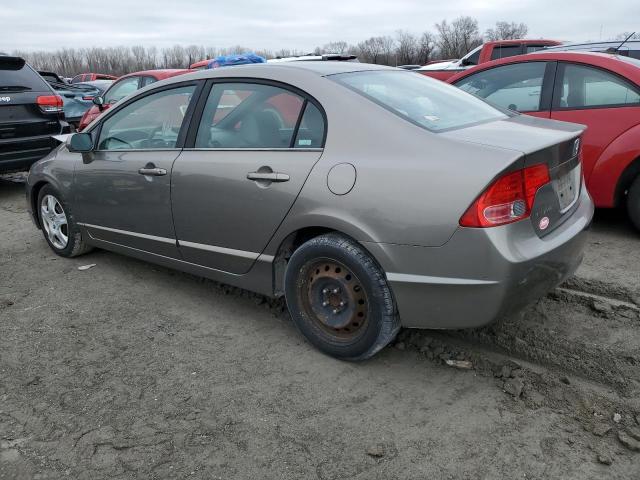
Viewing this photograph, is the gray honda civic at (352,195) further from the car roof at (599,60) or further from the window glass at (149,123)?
the car roof at (599,60)

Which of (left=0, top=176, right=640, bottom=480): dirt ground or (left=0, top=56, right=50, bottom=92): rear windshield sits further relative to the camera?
(left=0, top=56, right=50, bottom=92): rear windshield

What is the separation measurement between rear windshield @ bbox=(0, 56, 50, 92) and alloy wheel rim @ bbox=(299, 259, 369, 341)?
592cm

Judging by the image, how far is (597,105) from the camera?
4715 mm

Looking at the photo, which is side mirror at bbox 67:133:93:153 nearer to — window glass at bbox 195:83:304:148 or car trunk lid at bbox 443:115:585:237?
window glass at bbox 195:83:304:148

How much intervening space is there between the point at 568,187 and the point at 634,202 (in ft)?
6.89

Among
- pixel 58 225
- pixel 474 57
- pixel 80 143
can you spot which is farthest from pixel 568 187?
pixel 474 57

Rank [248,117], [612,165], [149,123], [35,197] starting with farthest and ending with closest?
[35,197], [612,165], [149,123], [248,117]

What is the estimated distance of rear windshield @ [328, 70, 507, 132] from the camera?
9.52 ft

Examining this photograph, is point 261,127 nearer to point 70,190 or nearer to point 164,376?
point 164,376

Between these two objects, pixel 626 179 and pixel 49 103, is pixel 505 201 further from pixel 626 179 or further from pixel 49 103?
pixel 49 103

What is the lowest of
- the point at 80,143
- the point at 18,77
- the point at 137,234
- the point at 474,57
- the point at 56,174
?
the point at 137,234

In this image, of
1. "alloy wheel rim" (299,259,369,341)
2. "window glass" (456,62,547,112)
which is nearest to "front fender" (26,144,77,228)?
"alloy wheel rim" (299,259,369,341)

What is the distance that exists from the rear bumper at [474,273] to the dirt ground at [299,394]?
16.9 inches

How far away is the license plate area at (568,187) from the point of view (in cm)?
278
